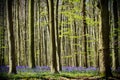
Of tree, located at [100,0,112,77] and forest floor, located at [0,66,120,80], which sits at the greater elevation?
tree, located at [100,0,112,77]

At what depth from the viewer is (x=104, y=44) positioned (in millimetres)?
12180

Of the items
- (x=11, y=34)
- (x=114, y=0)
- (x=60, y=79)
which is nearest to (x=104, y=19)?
(x=60, y=79)

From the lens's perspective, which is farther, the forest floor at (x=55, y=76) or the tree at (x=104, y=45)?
the tree at (x=104, y=45)

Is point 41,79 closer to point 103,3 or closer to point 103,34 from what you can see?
point 103,34

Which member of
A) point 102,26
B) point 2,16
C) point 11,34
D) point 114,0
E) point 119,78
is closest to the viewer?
point 119,78

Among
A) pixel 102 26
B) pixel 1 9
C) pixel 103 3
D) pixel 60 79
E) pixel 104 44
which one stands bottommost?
pixel 60 79

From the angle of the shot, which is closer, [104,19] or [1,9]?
[104,19]

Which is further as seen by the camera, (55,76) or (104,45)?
(55,76)

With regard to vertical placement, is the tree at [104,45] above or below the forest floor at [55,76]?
above

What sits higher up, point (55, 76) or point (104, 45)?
point (104, 45)

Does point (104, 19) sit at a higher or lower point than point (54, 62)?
higher

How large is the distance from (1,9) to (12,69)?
27.6m

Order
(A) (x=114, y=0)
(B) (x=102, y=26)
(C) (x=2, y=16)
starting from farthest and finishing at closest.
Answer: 1. (C) (x=2, y=16)
2. (A) (x=114, y=0)
3. (B) (x=102, y=26)

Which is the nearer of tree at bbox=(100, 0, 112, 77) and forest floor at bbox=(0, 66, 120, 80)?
forest floor at bbox=(0, 66, 120, 80)
